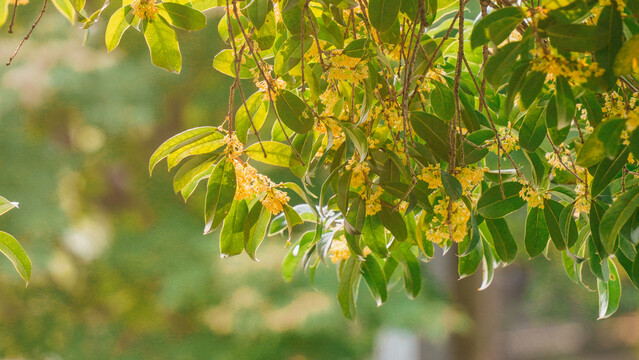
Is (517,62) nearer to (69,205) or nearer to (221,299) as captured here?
(221,299)

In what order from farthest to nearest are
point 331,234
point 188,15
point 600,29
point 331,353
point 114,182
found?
point 114,182, point 331,353, point 331,234, point 188,15, point 600,29

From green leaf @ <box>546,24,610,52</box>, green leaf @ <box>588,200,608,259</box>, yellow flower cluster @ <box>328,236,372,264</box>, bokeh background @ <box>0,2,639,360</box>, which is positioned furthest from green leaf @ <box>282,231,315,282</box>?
bokeh background @ <box>0,2,639,360</box>

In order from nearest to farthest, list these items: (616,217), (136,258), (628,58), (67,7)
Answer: (628,58)
(616,217)
(67,7)
(136,258)

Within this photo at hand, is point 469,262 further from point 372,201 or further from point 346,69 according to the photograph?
point 346,69

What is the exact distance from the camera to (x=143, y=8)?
23.5 inches

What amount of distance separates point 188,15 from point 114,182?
356 cm

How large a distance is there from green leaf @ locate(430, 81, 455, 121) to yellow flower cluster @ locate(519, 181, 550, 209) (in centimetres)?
11

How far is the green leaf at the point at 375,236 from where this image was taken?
686 mm

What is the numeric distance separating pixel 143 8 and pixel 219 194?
0.19 m

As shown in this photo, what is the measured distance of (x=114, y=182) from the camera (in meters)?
3.98

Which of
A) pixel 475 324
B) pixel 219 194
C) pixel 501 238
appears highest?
pixel 219 194

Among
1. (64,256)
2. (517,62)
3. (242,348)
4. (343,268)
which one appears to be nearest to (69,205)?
(64,256)

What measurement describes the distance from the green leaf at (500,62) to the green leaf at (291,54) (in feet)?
0.64

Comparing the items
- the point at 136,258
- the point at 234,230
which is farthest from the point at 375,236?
the point at 136,258
